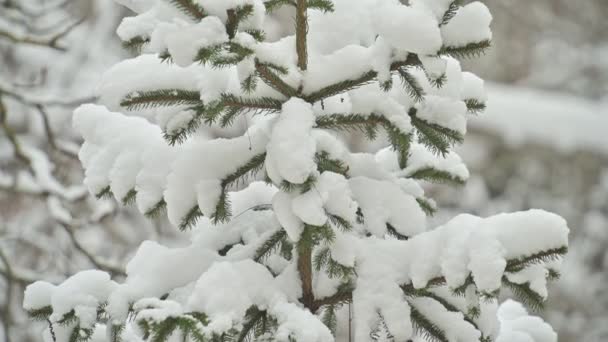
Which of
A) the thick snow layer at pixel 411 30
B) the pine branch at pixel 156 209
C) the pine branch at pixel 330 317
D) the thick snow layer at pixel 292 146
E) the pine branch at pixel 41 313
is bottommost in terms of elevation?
the pine branch at pixel 41 313

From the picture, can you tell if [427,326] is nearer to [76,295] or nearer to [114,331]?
[114,331]

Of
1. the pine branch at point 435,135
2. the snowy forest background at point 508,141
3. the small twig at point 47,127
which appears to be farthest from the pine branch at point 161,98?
the snowy forest background at point 508,141

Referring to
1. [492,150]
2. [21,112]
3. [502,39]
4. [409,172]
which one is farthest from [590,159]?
[409,172]

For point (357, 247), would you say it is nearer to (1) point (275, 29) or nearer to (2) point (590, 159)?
(1) point (275, 29)

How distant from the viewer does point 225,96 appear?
152 centimetres

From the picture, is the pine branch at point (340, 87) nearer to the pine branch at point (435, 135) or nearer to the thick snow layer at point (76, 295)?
the pine branch at point (435, 135)

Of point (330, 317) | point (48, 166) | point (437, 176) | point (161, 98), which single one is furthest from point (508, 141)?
point (161, 98)

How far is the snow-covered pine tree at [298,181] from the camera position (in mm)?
1383

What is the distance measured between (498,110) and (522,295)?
8.30 metres

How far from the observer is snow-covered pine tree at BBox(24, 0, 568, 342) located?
1.38 meters

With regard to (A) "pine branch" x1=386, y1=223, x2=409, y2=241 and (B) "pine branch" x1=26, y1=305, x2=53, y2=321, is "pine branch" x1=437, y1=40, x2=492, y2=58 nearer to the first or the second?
(A) "pine branch" x1=386, y1=223, x2=409, y2=241

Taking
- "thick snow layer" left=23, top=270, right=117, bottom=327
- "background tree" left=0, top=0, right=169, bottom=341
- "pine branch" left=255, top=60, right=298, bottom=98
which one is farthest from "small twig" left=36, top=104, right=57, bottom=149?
"pine branch" left=255, top=60, right=298, bottom=98

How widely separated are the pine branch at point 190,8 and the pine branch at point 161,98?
0.21m

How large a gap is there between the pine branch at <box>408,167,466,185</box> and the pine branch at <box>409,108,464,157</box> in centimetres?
22
